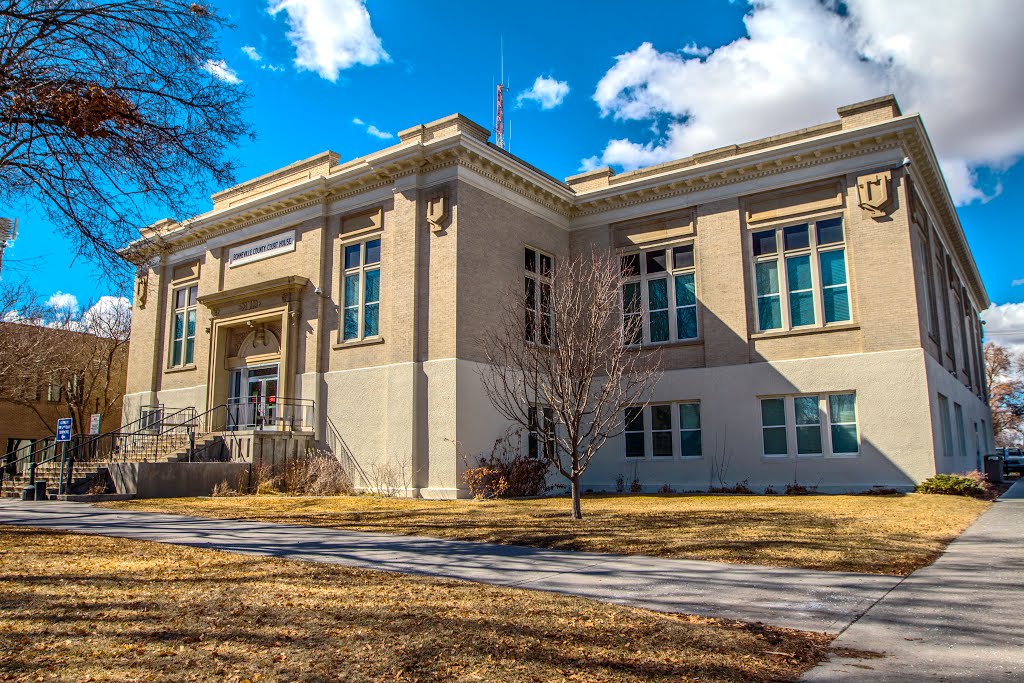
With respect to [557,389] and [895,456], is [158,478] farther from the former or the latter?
[895,456]

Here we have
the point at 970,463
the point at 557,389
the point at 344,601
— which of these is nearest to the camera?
the point at 344,601

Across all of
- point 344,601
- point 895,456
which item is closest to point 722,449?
point 895,456

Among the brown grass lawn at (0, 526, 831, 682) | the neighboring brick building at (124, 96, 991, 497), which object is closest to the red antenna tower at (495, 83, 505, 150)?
the neighboring brick building at (124, 96, 991, 497)

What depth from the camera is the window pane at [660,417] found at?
2452cm

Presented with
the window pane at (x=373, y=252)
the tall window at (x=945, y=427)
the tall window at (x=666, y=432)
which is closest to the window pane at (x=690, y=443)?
the tall window at (x=666, y=432)

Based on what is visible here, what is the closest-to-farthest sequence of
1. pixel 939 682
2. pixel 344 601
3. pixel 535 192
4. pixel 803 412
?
pixel 939 682 → pixel 344 601 → pixel 803 412 → pixel 535 192

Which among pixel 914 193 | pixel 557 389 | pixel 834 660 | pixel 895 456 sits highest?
pixel 914 193

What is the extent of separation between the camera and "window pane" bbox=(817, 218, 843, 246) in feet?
73.0

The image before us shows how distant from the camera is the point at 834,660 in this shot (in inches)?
200

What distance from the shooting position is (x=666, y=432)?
2448 cm

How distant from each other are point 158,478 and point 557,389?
42.4ft

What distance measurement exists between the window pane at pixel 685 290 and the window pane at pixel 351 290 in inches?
410

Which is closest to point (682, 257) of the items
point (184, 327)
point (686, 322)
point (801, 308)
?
point (686, 322)

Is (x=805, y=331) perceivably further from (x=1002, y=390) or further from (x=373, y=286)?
(x=1002, y=390)
